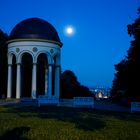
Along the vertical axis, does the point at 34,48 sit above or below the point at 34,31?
below

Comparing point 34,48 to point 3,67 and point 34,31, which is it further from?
point 3,67

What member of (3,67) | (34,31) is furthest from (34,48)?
(3,67)

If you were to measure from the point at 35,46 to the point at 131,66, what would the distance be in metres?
10.9

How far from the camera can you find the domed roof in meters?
40.7

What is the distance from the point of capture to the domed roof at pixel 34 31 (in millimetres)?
40656

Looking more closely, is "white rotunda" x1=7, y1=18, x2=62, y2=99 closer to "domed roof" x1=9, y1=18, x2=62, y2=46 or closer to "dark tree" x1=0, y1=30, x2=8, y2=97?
"domed roof" x1=9, y1=18, x2=62, y2=46

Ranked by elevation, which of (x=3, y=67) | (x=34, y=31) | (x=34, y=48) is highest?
(x=34, y=31)

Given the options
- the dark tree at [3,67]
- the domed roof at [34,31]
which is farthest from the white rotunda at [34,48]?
the dark tree at [3,67]

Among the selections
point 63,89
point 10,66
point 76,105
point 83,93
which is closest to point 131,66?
point 76,105

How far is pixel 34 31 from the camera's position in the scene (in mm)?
40781

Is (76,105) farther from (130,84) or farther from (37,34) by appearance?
(37,34)

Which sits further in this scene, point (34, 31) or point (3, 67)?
point (3, 67)

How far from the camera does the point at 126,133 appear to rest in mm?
12758

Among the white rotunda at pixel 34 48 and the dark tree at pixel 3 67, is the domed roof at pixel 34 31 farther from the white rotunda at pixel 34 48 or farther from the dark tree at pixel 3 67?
the dark tree at pixel 3 67
